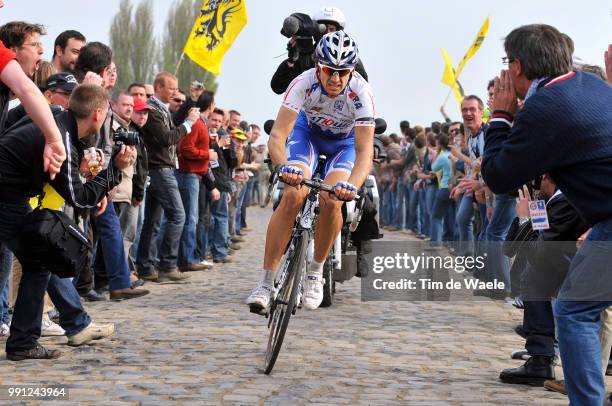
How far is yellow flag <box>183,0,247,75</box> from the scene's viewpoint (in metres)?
16.8

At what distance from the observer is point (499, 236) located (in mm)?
12125

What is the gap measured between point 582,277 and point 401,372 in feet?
7.69

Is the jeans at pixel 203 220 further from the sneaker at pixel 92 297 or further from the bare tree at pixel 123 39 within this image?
the bare tree at pixel 123 39

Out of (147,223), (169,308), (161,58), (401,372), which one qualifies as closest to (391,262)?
(147,223)

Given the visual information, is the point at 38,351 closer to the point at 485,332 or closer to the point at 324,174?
the point at 324,174

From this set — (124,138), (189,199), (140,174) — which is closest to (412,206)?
(189,199)

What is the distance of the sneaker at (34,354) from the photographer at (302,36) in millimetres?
4049

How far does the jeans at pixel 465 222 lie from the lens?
49.0 ft

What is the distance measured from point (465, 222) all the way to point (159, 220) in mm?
4238

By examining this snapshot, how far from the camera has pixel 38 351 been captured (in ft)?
24.3

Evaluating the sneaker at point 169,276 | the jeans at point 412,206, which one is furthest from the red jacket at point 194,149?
the jeans at point 412,206

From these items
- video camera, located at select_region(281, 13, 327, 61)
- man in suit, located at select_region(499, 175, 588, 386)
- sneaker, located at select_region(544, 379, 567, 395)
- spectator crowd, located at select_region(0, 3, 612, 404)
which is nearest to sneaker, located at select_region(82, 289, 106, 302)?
spectator crowd, located at select_region(0, 3, 612, 404)

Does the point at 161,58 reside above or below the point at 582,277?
above

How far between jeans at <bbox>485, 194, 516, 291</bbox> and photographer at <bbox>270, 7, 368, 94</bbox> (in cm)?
227
